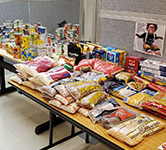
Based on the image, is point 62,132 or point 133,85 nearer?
point 133,85

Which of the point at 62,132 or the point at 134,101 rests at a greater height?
the point at 134,101

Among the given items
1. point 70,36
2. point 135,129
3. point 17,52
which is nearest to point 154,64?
point 135,129

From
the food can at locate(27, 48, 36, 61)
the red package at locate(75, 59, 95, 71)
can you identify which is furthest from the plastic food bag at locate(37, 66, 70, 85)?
the food can at locate(27, 48, 36, 61)

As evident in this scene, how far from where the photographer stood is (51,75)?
1845 mm

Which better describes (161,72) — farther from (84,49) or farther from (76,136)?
(76,136)

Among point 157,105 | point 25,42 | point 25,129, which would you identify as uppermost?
point 25,42

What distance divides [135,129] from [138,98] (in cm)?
39

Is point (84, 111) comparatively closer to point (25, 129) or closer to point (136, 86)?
point (136, 86)

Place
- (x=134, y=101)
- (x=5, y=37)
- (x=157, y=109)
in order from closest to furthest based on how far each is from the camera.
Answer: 1. (x=157, y=109)
2. (x=134, y=101)
3. (x=5, y=37)

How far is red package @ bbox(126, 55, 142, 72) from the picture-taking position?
6.69 feet

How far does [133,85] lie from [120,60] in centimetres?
45

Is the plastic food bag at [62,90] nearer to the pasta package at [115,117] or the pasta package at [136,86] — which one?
the pasta package at [115,117]

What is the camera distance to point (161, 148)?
117cm

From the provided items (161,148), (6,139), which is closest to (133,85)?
(161,148)
